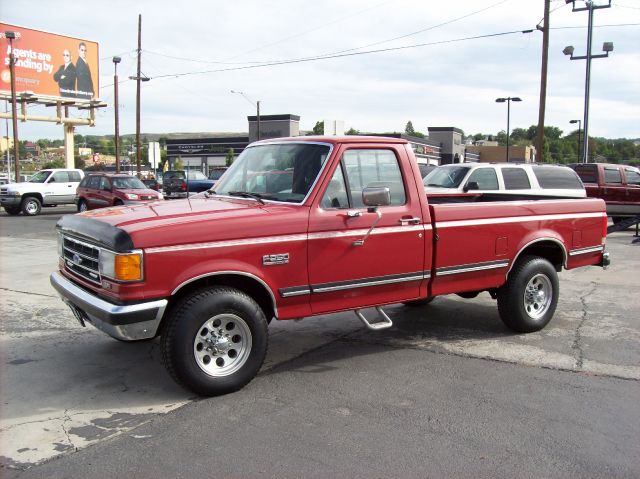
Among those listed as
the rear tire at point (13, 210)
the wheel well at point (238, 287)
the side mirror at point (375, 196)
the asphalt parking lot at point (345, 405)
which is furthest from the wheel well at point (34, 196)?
the side mirror at point (375, 196)

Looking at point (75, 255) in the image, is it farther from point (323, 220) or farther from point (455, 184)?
point (455, 184)

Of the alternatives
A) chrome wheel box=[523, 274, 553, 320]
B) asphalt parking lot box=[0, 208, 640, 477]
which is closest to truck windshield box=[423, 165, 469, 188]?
asphalt parking lot box=[0, 208, 640, 477]

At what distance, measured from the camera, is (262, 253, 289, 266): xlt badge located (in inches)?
179

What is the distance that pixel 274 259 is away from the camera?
15.0 feet

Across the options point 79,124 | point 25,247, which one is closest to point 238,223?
point 25,247

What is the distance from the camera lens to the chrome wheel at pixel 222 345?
443 centimetres

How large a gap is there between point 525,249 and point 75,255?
14.7ft

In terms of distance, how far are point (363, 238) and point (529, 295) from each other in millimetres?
2421

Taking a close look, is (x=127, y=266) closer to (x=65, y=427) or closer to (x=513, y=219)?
(x=65, y=427)

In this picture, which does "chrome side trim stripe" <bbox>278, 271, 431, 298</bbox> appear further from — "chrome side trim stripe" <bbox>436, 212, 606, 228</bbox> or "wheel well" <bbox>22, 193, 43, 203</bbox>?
"wheel well" <bbox>22, 193, 43, 203</bbox>

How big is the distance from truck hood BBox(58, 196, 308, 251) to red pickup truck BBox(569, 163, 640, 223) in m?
15.6

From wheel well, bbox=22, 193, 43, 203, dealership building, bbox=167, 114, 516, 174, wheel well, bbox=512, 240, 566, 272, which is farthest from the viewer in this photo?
dealership building, bbox=167, 114, 516, 174

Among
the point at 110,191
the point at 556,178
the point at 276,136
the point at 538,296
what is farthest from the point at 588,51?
the point at 276,136

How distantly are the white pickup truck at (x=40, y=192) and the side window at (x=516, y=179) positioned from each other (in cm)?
1883
